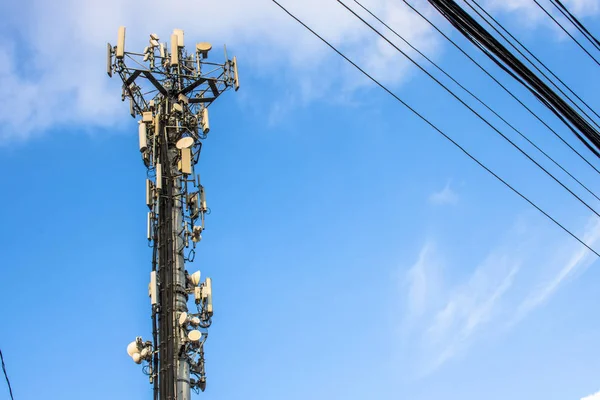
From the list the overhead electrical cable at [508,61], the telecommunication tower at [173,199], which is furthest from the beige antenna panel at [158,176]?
the overhead electrical cable at [508,61]

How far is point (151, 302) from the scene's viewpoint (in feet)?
43.3

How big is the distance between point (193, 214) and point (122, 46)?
3.67 meters

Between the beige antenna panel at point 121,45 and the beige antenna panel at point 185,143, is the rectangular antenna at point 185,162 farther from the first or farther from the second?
the beige antenna panel at point 121,45

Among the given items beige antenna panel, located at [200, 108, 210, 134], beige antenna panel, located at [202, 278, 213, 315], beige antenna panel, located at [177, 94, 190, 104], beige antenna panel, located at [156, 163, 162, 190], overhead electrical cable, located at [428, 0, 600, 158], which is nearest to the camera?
overhead electrical cable, located at [428, 0, 600, 158]

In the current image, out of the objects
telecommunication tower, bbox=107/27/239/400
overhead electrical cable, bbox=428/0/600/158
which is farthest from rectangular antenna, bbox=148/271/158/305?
overhead electrical cable, bbox=428/0/600/158

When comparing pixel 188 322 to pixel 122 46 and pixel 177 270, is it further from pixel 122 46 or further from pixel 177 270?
pixel 122 46

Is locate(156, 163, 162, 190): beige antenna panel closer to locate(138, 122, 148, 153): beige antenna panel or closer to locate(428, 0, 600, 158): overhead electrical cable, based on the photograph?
locate(138, 122, 148, 153): beige antenna panel

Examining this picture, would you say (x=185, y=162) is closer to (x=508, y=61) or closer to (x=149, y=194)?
(x=149, y=194)

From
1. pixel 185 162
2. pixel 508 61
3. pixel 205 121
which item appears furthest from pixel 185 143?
pixel 508 61

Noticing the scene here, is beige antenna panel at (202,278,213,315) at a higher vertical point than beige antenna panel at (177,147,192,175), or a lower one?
lower

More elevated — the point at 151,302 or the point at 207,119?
the point at 207,119

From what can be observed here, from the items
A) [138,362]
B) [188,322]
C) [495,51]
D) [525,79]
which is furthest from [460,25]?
[138,362]

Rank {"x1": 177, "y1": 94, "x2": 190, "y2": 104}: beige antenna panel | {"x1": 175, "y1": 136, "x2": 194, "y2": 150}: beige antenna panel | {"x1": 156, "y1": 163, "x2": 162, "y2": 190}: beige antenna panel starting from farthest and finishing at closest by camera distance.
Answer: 1. {"x1": 177, "y1": 94, "x2": 190, "y2": 104}: beige antenna panel
2. {"x1": 175, "y1": 136, "x2": 194, "y2": 150}: beige antenna panel
3. {"x1": 156, "y1": 163, "x2": 162, "y2": 190}: beige antenna panel

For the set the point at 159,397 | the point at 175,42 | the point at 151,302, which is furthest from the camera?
the point at 175,42
